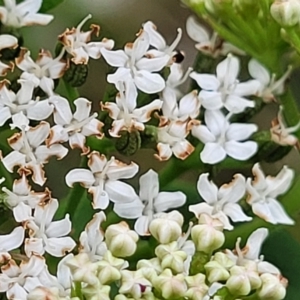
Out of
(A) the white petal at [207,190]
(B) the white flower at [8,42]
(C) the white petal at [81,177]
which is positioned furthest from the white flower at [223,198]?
(B) the white flower at [8,42]

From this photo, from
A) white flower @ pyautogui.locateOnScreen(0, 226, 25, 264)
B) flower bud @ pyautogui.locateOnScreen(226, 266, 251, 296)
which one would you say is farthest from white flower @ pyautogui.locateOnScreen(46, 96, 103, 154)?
flower bud @ pyautogui.locateOnScreen(226, 266, 251, 296)

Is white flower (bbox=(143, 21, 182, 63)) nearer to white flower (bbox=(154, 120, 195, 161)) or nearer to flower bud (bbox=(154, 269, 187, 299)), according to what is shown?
white flower (bbox=(154, 120, 195, 161))

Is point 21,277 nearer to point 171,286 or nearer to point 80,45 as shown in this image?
point 171,286

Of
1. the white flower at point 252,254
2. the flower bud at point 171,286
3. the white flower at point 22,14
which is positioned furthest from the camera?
the white flower at point 22,14

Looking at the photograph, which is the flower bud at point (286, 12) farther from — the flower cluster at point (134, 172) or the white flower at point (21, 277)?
the white flower at point (21, 277)

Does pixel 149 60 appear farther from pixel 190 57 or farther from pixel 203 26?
pixel 190 57

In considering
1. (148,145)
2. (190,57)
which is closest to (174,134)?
(148,145)
